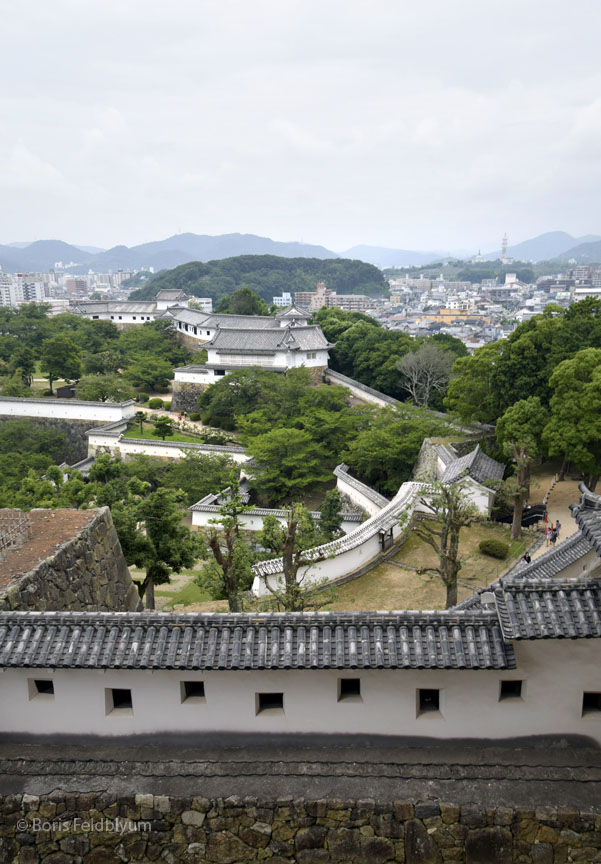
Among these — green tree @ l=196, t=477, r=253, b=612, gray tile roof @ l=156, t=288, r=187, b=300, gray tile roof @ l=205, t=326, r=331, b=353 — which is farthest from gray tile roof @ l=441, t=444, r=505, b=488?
gray tile roof @ l=156, t=288, r=187, b=300

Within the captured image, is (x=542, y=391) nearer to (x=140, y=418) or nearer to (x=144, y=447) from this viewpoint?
(x=144, y=447)

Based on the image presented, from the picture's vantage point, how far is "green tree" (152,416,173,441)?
132 feet

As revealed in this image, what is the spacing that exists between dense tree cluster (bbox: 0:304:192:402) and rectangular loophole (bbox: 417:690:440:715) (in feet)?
132

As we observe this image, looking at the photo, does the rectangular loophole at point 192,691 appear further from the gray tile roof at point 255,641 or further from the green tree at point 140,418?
the green tree at point 140,418

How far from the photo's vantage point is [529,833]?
7625 millimetres

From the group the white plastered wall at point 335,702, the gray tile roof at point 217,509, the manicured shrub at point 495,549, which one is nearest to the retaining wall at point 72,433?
the gray tile roof at point 217,509

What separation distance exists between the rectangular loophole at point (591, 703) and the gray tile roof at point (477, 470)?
46.9ft

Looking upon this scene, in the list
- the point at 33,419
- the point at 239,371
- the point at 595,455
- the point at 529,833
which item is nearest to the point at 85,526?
the point at 529,833

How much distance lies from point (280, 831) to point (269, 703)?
5.28 feet

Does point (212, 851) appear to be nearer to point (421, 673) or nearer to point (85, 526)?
point (421, 673)

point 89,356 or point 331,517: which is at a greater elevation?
point 89,356

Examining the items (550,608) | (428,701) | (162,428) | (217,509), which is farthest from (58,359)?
(550,608)

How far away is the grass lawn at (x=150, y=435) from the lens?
3987cm

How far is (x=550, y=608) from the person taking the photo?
7.80 metres
